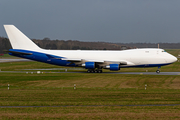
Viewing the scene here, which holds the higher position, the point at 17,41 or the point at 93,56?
the point at 17,41

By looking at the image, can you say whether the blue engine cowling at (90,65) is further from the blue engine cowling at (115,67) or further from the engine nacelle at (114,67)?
the blue engine cowling at (115,67)

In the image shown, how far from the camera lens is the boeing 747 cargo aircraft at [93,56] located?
44094mm

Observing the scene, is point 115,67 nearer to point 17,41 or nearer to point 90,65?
point 90,65

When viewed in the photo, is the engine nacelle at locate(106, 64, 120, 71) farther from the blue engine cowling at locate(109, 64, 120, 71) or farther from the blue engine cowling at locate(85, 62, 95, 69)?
the blue engine cowling at locate(85, 62, 95, 69)

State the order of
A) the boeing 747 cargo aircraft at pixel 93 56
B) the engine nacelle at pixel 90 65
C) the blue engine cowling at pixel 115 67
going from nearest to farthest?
1. the blue engine cowling at pixel 115 67
2. the engine nacelle at pixel 90 65
3. the boeing 747 cargo aircraft at pixel 93 56

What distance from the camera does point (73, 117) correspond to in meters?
13.7

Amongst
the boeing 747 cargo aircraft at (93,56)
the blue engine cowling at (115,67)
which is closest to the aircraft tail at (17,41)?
the boeing 747 cargo aircraft at (93,56)

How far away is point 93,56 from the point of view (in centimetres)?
4528

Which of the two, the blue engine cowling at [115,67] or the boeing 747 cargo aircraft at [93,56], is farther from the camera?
the boeing 747 cargo aircraft at [93,56]

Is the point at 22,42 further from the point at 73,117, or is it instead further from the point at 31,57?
the point at 73,117

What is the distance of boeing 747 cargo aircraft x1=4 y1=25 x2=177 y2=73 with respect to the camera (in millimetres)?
44094

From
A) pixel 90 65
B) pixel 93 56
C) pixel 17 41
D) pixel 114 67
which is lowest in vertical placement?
pixel 114 67

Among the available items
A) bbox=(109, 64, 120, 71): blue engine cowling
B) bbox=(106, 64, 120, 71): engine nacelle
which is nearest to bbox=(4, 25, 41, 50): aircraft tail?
bbox=(106, 64, 120, 71): engine nacelle

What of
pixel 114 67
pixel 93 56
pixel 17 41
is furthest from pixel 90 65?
pixel 17 41
